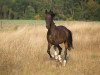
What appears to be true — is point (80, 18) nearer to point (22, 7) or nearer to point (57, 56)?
point (22, 7)

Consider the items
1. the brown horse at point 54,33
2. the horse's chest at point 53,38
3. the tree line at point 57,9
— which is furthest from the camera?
the tree line at point 57,9

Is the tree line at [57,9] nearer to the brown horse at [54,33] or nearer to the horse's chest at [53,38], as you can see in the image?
the brown horse at [54,33]

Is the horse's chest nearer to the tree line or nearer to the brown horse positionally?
the brown horse

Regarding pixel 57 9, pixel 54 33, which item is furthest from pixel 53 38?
pixel 57 9

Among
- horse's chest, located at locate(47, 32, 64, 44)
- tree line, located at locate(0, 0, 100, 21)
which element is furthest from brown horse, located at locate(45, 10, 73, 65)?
tree line, located at locate(0, 0, 100, 21)

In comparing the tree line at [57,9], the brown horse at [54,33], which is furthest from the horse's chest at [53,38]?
the tree line at [57,9]

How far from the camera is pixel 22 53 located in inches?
485

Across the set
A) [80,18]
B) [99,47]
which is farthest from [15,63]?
[80,18]

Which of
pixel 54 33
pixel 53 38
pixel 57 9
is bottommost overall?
pixel 57 9

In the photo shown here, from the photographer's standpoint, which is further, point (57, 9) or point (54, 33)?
point (57, 9)

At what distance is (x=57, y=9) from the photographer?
86625mm

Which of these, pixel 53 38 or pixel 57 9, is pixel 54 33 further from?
pixel 57 9

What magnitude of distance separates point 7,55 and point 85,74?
2.77m

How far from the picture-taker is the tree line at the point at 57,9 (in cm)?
8169
